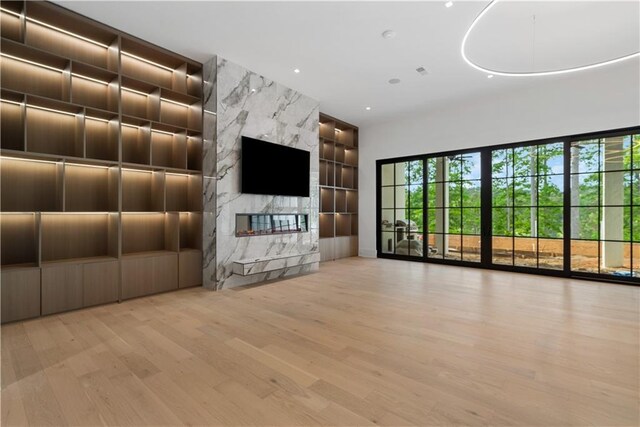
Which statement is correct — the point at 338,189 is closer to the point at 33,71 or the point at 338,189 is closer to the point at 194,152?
the point at 194,152

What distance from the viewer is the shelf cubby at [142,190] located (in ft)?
13.7

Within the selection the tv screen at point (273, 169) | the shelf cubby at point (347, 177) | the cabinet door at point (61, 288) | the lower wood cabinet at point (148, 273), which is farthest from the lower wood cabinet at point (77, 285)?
the shelf cubby at point (347, 177)

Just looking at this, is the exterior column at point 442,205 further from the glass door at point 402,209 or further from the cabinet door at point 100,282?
the cabinet door at point 100,282

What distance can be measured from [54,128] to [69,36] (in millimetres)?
1162

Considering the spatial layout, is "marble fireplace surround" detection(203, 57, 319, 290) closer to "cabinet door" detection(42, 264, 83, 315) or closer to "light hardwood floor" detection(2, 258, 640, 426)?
"light hardwood floor" detection(2, 258, 640, 426)

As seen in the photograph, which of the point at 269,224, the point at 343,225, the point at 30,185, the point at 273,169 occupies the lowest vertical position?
the point at 343,225

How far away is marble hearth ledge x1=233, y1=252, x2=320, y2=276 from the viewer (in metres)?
4.43

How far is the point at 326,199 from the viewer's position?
7.42 meters

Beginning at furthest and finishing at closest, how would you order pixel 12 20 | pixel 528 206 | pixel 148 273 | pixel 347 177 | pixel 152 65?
pixel 347 177 → pixel 528 206 → pixel 152 65 → pixel 148 273 → pixel 12 20

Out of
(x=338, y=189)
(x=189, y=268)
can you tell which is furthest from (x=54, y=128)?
(x=338, y=189)

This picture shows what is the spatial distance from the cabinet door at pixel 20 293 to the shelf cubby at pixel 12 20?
97.4 inches

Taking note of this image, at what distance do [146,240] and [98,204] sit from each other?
2.52ft

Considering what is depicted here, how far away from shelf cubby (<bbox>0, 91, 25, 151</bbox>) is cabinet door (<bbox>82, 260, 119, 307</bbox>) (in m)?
1.56

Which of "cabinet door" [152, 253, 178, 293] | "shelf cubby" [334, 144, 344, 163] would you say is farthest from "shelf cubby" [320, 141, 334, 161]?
"cabinet door" [152, 253, 178, 293]
